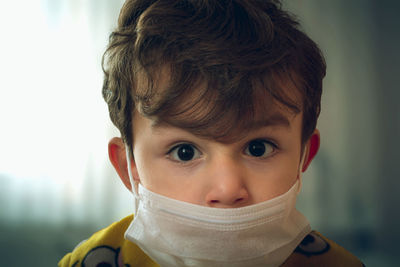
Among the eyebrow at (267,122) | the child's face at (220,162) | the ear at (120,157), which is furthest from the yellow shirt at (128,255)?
the eyebrow at (267,122)

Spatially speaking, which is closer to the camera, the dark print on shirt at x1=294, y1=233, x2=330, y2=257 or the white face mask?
the white face mask

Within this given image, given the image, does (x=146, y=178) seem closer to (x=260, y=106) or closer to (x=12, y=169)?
(x=260, y=106)

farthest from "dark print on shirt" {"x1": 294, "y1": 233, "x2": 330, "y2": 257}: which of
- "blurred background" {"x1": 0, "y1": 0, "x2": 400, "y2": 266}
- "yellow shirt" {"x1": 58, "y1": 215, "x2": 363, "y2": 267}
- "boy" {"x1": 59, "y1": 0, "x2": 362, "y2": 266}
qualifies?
"blurred background" {"x1": 0, "y1": 0, "x2": 400, "y2": 266}

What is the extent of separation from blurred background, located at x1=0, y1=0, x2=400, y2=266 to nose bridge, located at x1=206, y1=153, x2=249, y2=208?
0.97 metres

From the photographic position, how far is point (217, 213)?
0.61m

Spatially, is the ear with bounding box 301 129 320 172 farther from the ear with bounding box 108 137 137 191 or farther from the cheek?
the ear with bounding box 108 137 137 191

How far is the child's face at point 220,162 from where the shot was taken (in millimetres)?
611

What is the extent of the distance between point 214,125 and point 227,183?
4.1 inches

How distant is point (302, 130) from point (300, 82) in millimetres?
110

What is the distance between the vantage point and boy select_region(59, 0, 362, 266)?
0.60 meters

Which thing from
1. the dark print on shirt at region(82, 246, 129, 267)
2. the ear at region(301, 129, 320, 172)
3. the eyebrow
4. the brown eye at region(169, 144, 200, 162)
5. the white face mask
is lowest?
the dark print on shirt at region(82, 246, 129, 267)

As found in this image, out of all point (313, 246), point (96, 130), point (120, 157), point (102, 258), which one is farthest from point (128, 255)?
point (96, 130)

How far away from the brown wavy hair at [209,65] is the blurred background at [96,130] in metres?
0.86

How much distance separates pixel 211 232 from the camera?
0.61 metres
